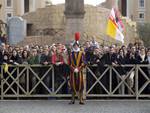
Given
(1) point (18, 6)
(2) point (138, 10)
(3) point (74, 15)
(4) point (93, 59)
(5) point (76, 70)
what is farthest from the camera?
(2) point (138, 10)

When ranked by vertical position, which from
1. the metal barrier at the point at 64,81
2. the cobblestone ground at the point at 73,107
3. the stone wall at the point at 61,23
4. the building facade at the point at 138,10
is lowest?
the cobblestone ground at the point at 73,107

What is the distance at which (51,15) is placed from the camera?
124 ft

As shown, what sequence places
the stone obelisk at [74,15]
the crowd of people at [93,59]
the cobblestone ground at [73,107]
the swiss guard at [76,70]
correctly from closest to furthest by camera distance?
the cobblestone ground at [73,107] → the swiss guard at [76,70] → the crowd of people at [93,59] → the stone obelisk at [74,15]

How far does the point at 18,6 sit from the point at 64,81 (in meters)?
87.9

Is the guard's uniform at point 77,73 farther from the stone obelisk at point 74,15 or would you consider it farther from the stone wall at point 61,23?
the stone wall at point 61,23

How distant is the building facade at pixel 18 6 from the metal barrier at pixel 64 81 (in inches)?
3330

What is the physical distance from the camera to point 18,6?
346 feet


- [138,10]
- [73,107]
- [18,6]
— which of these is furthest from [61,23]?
[138,10]

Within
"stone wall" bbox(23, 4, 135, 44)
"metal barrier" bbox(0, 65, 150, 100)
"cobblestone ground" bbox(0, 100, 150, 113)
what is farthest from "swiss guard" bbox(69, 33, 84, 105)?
"stone wall" bbox(23, 4, 135, 44)

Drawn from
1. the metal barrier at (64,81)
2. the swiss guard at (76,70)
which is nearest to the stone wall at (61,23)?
the metal barrier at (64,81)

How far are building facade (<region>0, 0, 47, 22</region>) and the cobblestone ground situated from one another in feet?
281

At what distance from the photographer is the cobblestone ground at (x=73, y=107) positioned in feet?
52.0

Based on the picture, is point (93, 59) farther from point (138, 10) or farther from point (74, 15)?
point (138, 10)

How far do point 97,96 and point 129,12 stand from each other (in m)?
97.3
